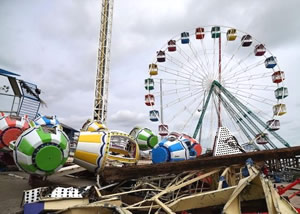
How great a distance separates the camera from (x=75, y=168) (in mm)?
6797

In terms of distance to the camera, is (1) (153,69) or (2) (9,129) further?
(1) (153,69)

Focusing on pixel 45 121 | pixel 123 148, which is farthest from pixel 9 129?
pixel 123 148

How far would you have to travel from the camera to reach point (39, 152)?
15.3ft

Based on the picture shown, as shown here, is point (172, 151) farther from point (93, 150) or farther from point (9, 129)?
point (9, 129)

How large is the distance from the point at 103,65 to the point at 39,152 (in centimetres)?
2574

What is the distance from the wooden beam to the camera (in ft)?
15.3

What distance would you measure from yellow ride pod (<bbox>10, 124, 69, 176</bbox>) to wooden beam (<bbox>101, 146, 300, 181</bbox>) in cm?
114

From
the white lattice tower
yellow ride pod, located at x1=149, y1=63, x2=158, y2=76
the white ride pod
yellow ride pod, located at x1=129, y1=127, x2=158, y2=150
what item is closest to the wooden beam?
the white lattice tower

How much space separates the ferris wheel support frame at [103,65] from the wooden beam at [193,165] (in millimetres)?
23486

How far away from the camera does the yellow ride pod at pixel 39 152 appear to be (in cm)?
464

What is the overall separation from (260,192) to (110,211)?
237 centimetres

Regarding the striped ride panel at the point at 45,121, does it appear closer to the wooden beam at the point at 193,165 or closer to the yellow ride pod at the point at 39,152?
the yellow ride pod at the point at 39,152

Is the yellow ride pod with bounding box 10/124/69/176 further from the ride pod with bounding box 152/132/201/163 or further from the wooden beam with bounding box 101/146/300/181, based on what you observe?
the ride pod with bounding box 152/132/201/163

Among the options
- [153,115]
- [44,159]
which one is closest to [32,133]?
[44,159]
